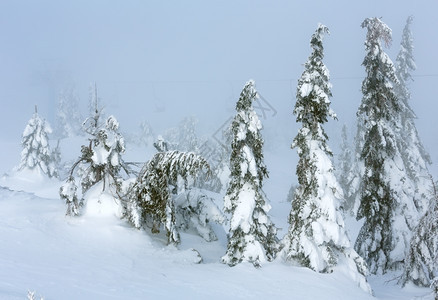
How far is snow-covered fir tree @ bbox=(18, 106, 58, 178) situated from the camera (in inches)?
1534

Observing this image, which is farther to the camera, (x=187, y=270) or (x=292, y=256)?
(x=292, y=256)

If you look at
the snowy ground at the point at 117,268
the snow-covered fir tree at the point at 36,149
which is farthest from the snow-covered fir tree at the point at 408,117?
the snow-covered fir tree at the point at 36,149

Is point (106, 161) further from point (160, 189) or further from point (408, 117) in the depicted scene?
point (408, 117)

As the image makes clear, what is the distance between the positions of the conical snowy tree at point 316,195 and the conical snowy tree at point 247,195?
1336mm

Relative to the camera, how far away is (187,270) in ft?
36.7

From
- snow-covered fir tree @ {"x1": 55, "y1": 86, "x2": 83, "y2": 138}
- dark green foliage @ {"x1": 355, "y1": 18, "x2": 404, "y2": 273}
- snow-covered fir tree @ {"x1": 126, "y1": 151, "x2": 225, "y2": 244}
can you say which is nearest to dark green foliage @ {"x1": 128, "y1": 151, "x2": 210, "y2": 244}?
snow-covered fir tree @ {"x1": 126, "y1": 151, "x2": 225, "y2": 244}

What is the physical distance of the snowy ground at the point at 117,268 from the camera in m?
8.05

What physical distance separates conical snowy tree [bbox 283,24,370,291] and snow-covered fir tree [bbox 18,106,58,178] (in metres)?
33.9

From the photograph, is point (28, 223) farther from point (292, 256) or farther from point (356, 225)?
point (356, 225)

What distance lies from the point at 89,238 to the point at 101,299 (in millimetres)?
5152

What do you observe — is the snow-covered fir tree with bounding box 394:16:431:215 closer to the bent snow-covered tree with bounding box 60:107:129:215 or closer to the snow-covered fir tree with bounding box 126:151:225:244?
the snow-covered fir tree with bounding box 126:151:225:244

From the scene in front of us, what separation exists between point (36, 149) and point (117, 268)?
112ft

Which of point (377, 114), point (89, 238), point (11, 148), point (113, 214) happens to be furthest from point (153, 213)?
point (11, 148)

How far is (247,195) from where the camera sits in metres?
12.8
